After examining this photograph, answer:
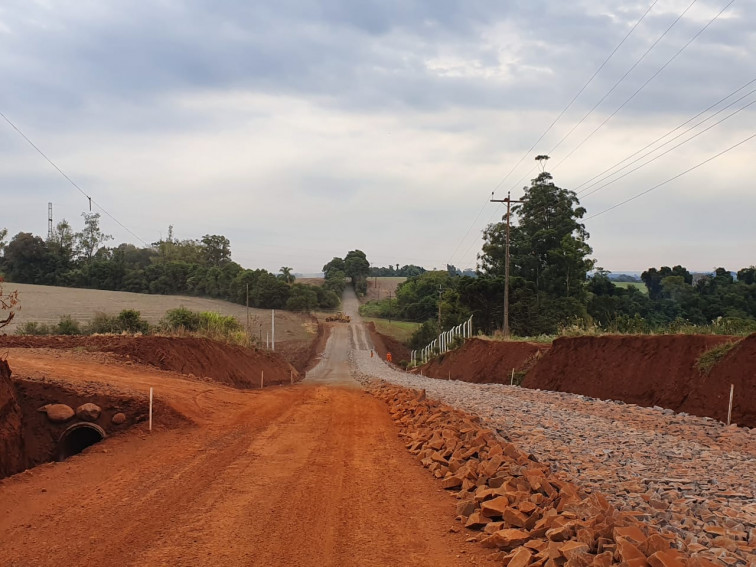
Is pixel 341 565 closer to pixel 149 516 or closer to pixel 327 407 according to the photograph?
pixel 149 516

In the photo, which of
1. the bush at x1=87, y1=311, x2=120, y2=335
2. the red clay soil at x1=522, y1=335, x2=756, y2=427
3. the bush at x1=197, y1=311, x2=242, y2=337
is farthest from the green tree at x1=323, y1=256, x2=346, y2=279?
the red clay soil at x1=522, y1=335, x2=756, y2=427

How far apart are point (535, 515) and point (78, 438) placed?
8859mm

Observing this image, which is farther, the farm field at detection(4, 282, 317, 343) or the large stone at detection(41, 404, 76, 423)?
the farm field at detection(4, 282, 317, 343)

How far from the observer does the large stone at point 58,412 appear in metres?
10.3

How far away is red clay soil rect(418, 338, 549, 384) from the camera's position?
98.7 feet

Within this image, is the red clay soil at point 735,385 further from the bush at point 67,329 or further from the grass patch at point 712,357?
the bush at point 67,329

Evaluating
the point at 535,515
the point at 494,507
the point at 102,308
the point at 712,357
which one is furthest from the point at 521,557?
the point at 102,308

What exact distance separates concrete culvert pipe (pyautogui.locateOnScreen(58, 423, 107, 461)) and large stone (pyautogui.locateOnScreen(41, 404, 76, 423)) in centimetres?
22

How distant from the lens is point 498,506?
6.21 metres

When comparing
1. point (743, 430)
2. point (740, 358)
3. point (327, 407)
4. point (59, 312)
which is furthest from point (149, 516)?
point (59, 312)

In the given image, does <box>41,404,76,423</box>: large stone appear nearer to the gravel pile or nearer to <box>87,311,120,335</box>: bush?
the gravel pile

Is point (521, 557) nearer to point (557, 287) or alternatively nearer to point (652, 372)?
point (652, 372)

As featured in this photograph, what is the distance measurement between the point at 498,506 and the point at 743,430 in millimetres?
8274

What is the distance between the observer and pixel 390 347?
284 ft
